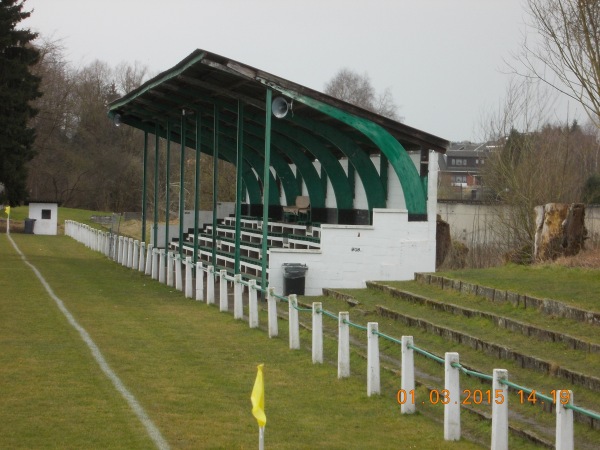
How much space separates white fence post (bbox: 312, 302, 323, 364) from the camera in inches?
584

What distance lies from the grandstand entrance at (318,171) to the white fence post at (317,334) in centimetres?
822

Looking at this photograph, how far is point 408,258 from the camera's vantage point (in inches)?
947

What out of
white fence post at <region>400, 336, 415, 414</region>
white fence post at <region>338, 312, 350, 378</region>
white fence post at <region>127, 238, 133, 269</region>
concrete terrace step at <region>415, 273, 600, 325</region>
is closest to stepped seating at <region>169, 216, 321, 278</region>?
white fence post at <region>127, 238, 133, 269</region>

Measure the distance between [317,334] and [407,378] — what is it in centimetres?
357

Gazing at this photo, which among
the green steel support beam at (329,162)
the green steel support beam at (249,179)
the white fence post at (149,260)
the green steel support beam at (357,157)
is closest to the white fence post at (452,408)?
the green steel support beam at (357,157)

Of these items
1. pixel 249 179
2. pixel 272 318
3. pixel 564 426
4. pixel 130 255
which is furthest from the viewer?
pixel 249 179

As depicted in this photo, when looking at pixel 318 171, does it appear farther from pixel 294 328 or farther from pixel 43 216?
pixel 43 216

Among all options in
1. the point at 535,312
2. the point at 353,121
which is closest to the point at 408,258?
the point at 353,121

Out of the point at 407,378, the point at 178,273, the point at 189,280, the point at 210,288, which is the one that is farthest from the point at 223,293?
the point at 407,378

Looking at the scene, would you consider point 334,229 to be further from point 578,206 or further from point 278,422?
point 278,422

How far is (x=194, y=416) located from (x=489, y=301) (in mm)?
6971

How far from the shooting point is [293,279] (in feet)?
76.3
